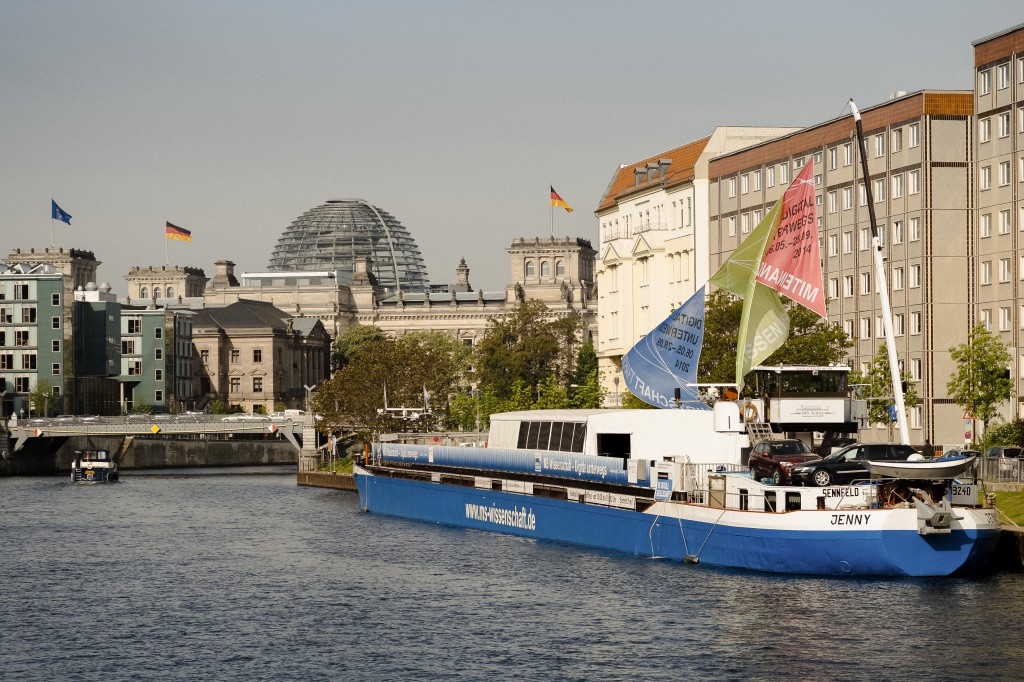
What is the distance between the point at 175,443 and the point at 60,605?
137389mm

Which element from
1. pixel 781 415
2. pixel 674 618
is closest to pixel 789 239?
pixel 781 415

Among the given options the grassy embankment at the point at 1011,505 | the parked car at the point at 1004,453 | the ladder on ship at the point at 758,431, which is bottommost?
the grassy embankment at the point at 1011,505

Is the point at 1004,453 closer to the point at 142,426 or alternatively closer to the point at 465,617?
the point at 465,617

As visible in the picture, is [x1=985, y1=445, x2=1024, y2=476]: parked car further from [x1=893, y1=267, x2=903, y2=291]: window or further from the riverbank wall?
Answer: the riverbank wall

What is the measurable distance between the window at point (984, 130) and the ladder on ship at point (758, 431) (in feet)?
164

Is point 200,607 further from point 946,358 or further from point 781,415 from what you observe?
point 946,358

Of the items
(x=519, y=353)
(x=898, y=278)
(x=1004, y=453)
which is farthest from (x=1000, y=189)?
(x=519, y=353)

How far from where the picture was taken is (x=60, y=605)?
63.2 metres

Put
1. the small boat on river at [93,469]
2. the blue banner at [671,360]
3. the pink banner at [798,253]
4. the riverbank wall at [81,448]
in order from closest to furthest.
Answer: the pink banner at [798,253] → the blue banner at [671,360] → the small boat on river at [93,469] → the riverbank wall at [81,448]

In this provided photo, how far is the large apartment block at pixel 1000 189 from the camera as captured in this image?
110m

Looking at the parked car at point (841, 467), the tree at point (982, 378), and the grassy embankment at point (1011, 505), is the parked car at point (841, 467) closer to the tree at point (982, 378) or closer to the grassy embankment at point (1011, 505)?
the grassy embankment at point (1011, 505)

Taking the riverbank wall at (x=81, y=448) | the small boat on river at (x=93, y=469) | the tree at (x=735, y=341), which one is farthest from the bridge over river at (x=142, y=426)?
the tree at (x=735, y=341)

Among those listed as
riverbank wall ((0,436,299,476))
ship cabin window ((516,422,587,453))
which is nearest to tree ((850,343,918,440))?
ship cabin window ((516,422,587,453))

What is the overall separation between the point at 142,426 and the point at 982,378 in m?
101
